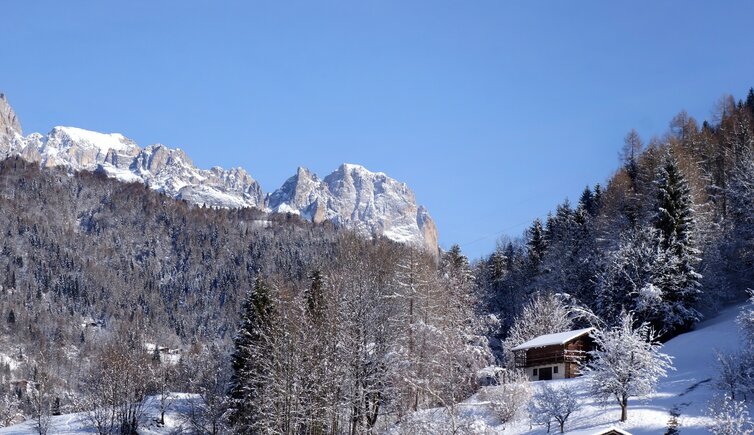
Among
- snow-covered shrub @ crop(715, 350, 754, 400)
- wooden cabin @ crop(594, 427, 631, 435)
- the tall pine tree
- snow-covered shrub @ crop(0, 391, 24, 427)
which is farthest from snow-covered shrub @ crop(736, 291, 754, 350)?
snow-covered shrub @ crop(0, 391, 24, 427)

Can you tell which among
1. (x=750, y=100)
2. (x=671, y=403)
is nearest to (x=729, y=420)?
(x=671, y=403)

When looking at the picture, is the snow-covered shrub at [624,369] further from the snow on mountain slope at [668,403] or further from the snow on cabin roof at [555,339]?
the snow on cabin roof at [555,339]

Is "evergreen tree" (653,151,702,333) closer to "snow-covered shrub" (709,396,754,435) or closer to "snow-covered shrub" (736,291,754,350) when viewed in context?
"snow-covered shrub" (736,291,754,350)

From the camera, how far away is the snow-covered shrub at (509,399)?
5100 cm

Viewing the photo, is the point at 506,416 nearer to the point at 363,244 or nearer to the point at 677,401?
the point at 677,401

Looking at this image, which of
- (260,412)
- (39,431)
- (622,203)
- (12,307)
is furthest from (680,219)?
(12,307)

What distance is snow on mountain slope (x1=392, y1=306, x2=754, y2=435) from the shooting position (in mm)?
43094

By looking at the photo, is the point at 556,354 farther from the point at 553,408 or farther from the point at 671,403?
the point at 671,403

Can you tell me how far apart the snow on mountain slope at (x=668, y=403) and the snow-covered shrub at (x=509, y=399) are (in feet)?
1.93

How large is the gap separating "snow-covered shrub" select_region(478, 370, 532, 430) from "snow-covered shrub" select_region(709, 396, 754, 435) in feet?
41.3

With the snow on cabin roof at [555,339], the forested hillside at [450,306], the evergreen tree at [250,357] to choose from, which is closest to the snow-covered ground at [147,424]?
the forested hillside at [450,306]

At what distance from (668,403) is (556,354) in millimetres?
15384

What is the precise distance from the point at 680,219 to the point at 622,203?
14.1 meters

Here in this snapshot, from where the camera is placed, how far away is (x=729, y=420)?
37.1m
